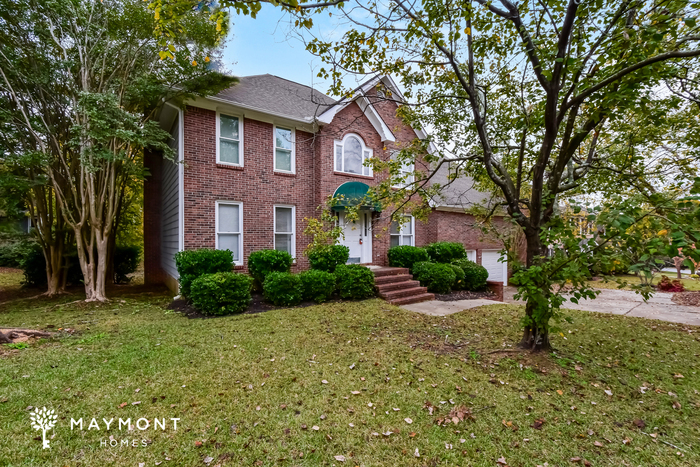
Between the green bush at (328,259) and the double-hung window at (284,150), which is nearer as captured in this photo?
the green bush at (328,259)

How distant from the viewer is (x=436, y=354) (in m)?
4.86

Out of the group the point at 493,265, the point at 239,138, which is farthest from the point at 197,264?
the point at 493,265

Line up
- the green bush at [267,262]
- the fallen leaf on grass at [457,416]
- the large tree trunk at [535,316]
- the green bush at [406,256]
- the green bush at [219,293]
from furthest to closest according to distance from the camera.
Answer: the green bush at [406,256], the green bush at [267,262], the green bush at [219,293], the large tree trunk at [535,316], the fallen leaf on grass at [457,416]

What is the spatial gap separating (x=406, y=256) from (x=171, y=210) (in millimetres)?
8335

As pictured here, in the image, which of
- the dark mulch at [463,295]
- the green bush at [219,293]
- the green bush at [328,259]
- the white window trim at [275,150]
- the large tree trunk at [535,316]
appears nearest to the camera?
the large tree trunk at [535,316]

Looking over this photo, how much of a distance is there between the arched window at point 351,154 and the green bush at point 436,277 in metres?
4.28

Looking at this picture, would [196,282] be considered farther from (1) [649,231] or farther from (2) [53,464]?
(1) [649,231]

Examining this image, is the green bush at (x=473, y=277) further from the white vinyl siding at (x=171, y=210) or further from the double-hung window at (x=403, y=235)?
the white vinyl siding at (x=171, y=210)

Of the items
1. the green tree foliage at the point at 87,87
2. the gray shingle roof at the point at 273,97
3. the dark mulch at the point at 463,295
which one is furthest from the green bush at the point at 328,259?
the green tree foliage at the point at 87,87

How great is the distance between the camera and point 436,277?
10258mm

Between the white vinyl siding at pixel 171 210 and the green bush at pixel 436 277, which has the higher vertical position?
the white vinyl siding at pixel 171 210

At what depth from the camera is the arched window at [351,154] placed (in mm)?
11211

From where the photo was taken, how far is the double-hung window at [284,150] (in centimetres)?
1023

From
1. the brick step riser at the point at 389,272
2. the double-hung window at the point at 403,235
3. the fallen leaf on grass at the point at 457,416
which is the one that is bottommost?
A: the fallen leaf on grass at the point at 457,416
